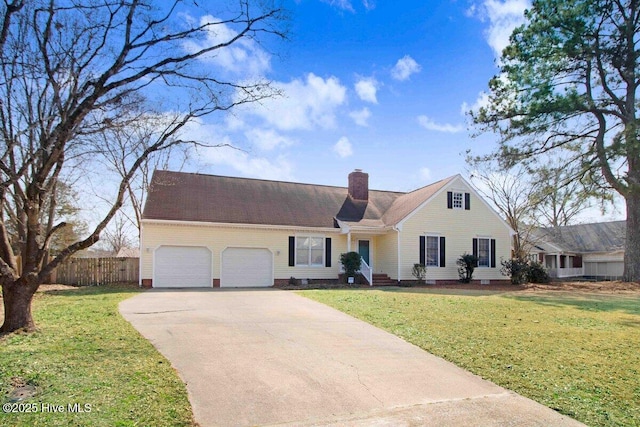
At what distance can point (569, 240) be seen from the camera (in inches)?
1538

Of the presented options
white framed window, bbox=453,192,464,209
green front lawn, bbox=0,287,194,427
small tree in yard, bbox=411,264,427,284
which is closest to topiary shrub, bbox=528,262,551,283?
white framed window, bbox=453,192,464,209

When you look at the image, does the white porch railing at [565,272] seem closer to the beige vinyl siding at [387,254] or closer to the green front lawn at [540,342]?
the beige vinyl siding at [387,254]

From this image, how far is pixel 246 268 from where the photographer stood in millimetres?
19609

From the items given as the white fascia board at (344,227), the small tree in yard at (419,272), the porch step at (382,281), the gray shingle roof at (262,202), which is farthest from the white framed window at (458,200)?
the white fascia board at (344,227)

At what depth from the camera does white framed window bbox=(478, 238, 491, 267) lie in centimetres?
2277

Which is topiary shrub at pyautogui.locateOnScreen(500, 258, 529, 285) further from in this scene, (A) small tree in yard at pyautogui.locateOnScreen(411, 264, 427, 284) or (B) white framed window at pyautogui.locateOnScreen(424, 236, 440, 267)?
(A) small tree in yard at pyautogui.locateOnScreen(411, 264, 427, 284)

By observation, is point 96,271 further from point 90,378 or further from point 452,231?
point 452,231

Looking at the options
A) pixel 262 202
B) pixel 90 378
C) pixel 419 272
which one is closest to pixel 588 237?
pixel 419 272

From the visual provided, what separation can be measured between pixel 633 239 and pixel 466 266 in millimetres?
9436

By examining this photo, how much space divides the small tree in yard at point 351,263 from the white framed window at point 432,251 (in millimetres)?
3779

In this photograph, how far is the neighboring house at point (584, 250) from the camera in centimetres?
3562

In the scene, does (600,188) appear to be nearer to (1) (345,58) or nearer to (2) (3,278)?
(1) (345,58)

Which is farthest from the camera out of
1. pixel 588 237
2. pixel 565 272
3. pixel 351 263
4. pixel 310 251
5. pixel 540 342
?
pixel 588 237

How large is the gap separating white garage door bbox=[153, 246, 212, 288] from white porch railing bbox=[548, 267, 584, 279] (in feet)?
97.0
